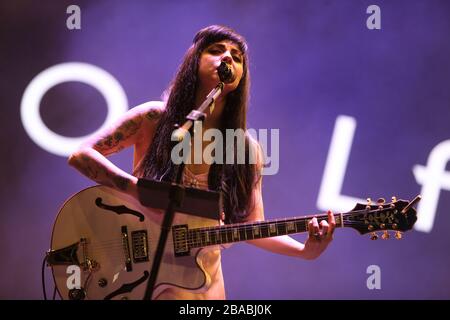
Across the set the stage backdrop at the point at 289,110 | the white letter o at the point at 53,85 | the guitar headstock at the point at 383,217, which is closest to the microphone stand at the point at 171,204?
the guitar headstock at the point at 383,217

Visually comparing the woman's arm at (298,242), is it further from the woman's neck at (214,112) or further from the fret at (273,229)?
the woman's neck at (214,112)

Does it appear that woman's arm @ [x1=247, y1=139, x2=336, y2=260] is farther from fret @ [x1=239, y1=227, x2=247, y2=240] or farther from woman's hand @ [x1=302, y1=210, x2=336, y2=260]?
fret @ [x1=239, y1=227, x2=247, y2=240]

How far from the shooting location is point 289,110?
3.19 meters

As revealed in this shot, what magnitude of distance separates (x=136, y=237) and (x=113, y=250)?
12 cm

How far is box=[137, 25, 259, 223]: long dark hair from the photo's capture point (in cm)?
244

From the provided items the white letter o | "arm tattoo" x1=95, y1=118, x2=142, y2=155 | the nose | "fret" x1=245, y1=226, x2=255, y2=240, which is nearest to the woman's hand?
"fret" x1=245, y1=226, x2=255, y2=240

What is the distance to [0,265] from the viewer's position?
3281mm

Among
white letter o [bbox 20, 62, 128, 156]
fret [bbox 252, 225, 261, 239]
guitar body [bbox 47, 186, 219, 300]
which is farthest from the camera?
white letter o [bbox 20, 62, 128, 156]

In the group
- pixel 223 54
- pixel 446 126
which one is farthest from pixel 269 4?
pixel 446 126

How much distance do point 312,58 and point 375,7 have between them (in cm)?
47

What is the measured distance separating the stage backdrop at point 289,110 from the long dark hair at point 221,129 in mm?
593

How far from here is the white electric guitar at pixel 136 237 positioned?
2.19 meters

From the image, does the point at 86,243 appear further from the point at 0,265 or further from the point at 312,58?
the point at 312,58

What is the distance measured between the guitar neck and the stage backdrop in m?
0.85
